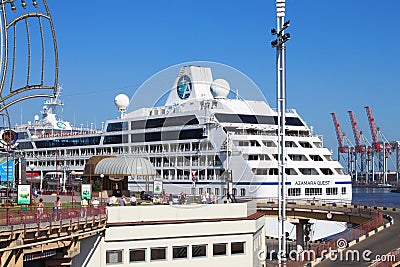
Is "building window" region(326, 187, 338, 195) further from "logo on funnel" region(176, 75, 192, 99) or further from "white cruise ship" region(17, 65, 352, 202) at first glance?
"logo on funnel" region(176, 75, 192, 99)

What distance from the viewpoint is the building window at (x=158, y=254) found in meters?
30.0

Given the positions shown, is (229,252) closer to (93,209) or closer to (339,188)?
(93,209)

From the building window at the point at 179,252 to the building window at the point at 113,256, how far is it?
2852 mm

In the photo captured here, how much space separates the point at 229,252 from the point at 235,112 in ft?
116

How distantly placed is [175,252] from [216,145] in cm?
3247

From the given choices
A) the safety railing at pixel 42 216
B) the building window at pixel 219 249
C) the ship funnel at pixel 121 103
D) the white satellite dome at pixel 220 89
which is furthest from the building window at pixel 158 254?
the ship funnel at pixel 121 103

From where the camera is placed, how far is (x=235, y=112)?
217 ft

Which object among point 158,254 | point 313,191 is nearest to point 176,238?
point 158,254

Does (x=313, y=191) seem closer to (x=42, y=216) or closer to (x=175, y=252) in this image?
(x=175, y=252)

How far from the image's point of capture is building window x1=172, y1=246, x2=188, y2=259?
30.7 metres

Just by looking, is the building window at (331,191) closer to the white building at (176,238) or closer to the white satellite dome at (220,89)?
the white satellite dome at (220,89)

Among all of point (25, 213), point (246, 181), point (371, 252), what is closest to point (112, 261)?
point (25, 213)

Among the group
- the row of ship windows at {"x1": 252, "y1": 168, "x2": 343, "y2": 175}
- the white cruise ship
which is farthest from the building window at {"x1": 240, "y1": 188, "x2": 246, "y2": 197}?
the row of ship windows at {"x1": 252, "y1": 168, "x2": 343, "y2": 175}

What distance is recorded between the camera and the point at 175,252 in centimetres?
3072
